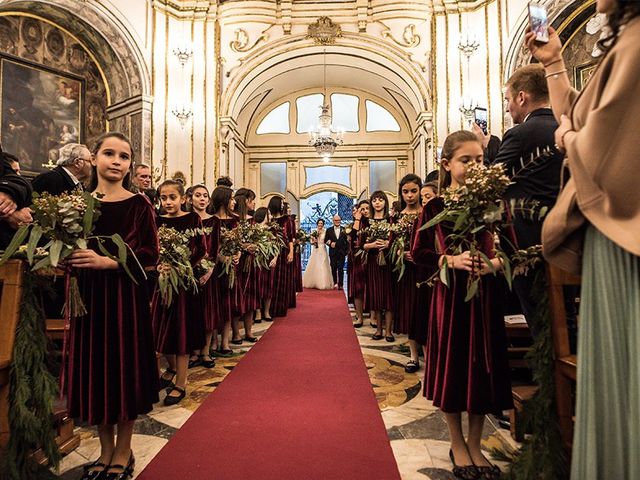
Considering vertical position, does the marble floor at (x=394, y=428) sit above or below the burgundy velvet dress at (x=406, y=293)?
below

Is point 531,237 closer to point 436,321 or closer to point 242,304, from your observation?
point 436,321

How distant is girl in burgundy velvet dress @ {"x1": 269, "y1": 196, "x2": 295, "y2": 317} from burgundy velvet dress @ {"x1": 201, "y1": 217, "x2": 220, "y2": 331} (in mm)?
2592

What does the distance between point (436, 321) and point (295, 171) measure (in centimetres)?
1505

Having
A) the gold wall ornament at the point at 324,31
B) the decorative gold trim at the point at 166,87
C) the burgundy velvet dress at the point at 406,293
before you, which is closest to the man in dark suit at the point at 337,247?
the decorative gold trim at the point at 166,87

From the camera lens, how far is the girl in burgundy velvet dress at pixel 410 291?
4.02m

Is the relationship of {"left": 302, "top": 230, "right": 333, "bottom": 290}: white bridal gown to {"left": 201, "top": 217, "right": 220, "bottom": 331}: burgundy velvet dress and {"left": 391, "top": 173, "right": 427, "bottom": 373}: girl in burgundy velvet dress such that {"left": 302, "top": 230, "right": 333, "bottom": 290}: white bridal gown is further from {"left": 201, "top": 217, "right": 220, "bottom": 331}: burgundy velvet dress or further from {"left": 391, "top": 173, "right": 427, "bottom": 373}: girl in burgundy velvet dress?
{"left": 201, "top": 217, "right": 220, "bottom": 331}: burgundy velvet dress

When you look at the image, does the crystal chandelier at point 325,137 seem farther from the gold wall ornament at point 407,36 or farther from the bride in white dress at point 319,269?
the bride in white dress at point 319,269

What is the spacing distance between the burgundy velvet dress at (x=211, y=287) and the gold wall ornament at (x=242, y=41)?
31.2 ft

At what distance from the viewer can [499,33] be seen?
9.79 metres

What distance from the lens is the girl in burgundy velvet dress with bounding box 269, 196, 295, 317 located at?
7090 millimetres

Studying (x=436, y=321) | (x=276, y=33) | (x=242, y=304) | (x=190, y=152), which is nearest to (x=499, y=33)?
(x=276, y=33)

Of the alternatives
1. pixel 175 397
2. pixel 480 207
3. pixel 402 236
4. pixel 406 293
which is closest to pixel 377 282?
pixel 406 293

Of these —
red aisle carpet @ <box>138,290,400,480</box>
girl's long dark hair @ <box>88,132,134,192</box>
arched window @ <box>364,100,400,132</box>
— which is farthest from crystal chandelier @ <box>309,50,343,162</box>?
girl's long dark hair @ <box>88,132,134,192</box>

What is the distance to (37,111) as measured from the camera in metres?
9.70
